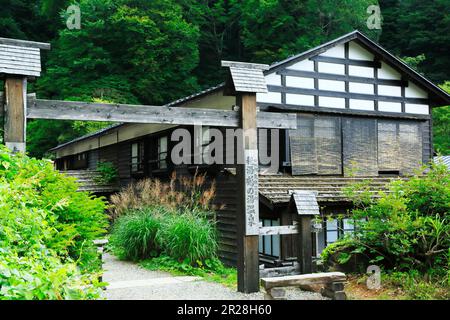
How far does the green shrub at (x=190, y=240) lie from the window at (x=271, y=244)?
198cm

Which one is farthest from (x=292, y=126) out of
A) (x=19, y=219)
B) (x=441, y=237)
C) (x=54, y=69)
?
(x=54, y=69)

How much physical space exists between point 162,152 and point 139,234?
5.16 metres

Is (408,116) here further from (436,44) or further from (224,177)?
(436,44)

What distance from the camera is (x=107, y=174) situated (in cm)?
1995

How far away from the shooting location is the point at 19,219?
4043 mm

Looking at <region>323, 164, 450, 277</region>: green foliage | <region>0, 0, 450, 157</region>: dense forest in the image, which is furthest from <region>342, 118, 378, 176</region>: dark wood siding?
<region>0, 0, 450, 157</region>: dense forest

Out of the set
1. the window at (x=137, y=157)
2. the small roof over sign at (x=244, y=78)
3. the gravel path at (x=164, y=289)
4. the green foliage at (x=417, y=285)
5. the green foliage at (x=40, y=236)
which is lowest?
the gravel path at (x=164, y=289)

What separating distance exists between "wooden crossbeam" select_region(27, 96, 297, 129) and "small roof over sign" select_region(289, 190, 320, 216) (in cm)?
123

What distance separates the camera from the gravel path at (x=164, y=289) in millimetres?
7258

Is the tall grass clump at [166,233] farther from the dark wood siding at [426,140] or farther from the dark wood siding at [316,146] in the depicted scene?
the dark wood siding at [426,140]

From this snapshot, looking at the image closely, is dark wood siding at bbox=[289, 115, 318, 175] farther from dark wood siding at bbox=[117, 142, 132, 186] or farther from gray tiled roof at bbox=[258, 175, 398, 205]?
dark wood siding at bbox=[117, 142, 132, 186]

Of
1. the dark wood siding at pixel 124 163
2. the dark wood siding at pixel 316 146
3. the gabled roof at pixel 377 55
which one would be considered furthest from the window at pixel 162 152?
the gabled roof at pixel 377 55
